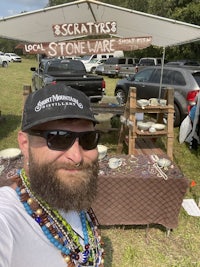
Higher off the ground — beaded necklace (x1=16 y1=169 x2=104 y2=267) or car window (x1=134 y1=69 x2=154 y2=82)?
car window (x1=134 y1=69 x2=154 y2=82)

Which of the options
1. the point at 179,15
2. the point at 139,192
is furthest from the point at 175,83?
the point at 179,15

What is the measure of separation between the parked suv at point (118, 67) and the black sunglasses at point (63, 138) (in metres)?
22.1

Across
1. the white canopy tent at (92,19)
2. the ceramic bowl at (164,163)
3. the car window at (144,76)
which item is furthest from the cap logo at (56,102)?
the car window at (144,76)

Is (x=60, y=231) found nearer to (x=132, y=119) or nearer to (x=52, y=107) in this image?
(x=52, y=107)

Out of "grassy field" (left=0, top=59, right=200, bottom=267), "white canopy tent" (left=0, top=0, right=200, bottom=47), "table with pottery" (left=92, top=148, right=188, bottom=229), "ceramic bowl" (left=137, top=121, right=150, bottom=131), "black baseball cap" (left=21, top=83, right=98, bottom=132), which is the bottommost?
"grassy field" (left=0, top=59, right=200, bottom=267)

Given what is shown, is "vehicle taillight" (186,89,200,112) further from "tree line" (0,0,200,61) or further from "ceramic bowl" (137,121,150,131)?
"tree line" (0,0,200,61)

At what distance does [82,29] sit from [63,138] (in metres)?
4.29

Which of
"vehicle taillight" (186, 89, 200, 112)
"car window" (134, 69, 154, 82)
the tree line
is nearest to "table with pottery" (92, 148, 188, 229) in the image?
"vehicle taillight" (186, 89, 200, 112)

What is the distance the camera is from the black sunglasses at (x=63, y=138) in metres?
1.26

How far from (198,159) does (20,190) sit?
5.81 meters

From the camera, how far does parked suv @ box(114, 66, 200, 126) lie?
854 cm

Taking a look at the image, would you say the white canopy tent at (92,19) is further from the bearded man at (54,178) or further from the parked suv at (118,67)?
the parked suv at (118,67)

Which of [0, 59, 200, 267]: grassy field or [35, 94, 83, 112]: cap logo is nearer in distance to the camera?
[35, 94, 83, 112]: cap logo

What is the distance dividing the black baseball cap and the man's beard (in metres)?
0.18
